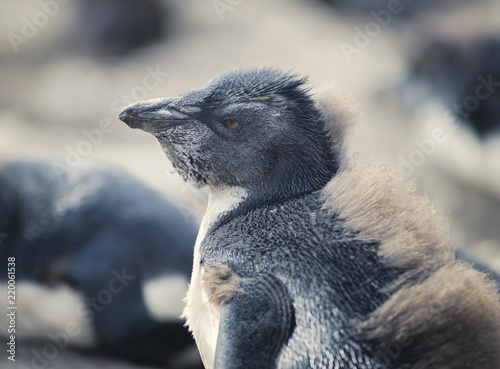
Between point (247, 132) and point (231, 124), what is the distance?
4cm

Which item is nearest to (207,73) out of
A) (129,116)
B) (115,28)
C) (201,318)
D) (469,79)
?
(115,28)

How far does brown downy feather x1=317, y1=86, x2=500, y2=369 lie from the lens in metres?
1.03

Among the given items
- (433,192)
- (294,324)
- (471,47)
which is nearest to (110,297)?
(294,324)

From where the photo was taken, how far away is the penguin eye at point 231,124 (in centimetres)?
122

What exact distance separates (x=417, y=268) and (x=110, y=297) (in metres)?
1.39

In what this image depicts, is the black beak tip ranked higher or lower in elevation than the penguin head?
higher

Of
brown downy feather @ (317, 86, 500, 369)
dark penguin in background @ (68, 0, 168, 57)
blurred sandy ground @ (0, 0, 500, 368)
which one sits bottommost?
brown downy feather @ (317, 86, 500, 369)

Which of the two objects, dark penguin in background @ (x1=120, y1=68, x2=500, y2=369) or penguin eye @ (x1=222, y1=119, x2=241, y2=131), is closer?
dark penguin in background @ (x1=120, y1=68, x2=500, y2=369)

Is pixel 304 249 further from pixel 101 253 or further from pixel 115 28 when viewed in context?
pixel 115 28

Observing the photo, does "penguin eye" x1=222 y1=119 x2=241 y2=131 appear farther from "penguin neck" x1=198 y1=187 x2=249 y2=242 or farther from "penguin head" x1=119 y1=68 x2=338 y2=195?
"penguin neck" x1=198 y1=187 x2=249 y2=242

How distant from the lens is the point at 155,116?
1.26 m

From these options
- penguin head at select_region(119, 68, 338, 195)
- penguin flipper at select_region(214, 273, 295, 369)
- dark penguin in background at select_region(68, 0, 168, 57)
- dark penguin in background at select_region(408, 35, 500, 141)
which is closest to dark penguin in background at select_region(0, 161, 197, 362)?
penguin head at select_region(119, 68, 338, 195)

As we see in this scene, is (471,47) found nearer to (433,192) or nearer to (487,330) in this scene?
(433,192)

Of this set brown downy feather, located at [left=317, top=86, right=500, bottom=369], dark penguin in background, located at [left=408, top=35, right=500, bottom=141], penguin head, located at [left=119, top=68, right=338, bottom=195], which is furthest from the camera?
dark penguin in background, located at [left=408, top=35, right=500, bottom=141]
